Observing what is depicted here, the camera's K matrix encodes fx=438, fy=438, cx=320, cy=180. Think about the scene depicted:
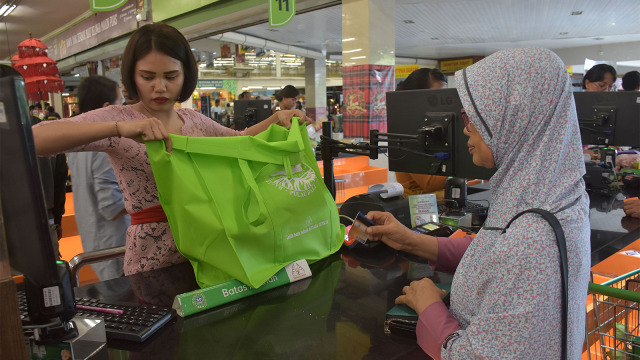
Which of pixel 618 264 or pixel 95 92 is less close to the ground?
pixel 95 92

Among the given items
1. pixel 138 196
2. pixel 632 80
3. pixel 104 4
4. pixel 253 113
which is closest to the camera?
pixel 138 196

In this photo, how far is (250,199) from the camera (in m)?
1.39

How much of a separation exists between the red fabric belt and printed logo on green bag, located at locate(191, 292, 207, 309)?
47 centimetres

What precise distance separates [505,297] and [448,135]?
104 cm

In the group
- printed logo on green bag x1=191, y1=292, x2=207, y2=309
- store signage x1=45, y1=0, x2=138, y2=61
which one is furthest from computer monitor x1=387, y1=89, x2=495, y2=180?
store signage x1=45, y1=0, x2=138, y2=61

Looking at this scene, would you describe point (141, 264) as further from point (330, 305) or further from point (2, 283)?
point (2, 283)

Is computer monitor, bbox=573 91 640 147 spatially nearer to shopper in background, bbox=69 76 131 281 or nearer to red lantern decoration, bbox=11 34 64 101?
shopper in background, bbox=69 76 131 281

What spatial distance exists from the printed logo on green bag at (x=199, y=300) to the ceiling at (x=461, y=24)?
24.6 ft

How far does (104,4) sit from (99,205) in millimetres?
2868

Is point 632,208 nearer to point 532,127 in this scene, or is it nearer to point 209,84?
point 532,127

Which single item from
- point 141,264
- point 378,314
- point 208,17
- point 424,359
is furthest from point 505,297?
point 208,17

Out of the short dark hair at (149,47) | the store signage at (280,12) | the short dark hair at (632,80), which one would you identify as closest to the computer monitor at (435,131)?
the short dark hair at (149,47)

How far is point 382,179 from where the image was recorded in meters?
6.66

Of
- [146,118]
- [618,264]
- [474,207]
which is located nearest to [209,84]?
[474,207]
